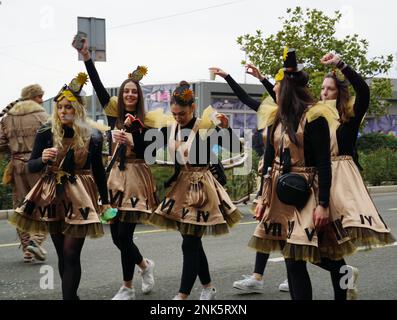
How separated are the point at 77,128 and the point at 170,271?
243 centimetres

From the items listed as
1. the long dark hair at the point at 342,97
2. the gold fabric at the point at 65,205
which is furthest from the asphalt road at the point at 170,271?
the long dark hair at the point at 342,97

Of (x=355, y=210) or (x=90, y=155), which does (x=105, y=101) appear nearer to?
(x=90, y=155)

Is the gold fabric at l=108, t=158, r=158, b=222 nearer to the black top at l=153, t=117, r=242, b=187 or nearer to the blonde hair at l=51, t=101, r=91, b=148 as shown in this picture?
the black top at l=153, t=117, r=242, b=187

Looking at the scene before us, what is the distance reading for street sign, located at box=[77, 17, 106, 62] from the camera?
38.5 feet

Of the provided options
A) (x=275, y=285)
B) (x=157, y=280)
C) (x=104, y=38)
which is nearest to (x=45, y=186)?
(x=157, y=280)

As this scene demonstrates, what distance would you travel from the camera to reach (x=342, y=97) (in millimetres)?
5434

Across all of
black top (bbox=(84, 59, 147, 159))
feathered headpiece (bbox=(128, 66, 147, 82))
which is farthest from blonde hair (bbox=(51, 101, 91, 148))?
feathered headpiece (bbox=(128, 66, 147, 82))

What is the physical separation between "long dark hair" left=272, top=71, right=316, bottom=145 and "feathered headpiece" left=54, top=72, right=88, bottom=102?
1.59 m

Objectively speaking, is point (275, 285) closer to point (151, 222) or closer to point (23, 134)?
point (151, 222)

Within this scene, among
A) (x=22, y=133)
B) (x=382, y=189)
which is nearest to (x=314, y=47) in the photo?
(x=382, y=189)

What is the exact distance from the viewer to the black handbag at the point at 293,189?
4379mm

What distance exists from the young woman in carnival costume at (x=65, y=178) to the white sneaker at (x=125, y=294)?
72 centimetres

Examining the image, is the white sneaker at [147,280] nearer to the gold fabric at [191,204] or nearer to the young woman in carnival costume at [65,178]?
the gold fabric at [191,204]

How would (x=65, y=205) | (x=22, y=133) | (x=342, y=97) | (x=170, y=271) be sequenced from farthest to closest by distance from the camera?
(x=22, y=133) → (x=170, y=271) → (x=342, y=97) → (x=65, y=205)
